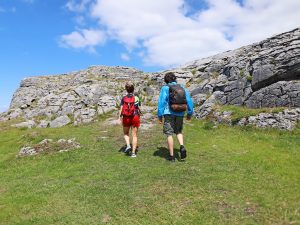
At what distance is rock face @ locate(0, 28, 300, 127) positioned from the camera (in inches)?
1005

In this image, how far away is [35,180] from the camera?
1559 cm

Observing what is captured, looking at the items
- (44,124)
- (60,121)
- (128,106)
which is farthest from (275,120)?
(44,124)

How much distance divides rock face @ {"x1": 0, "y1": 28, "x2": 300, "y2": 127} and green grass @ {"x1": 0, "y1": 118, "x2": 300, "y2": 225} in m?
5.65

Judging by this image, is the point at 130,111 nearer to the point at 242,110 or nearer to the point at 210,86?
the point at 242,110

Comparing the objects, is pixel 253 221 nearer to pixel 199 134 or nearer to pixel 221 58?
pixel 199 134

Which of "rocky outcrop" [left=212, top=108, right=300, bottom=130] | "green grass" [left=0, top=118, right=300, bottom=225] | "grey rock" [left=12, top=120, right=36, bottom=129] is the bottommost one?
"green grass" [left=0, top=118, right=300, bottom=225]

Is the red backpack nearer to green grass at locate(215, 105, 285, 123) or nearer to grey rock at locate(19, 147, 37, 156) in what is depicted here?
grey rock at locate(19, 147, 37, 156)

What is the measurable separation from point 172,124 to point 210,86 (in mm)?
17330

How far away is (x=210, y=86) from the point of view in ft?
108

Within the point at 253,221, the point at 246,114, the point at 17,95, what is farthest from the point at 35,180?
the point at 17,95

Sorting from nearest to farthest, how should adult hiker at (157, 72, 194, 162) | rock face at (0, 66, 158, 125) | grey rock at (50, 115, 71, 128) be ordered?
adult hiker at (157, 72, 194, 162)
grey rock at (50, 115, 71, 128)
rock face at (0, 66, 158, 125)

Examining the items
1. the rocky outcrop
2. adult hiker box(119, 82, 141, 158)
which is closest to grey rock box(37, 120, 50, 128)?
adult hiker box(119, 82, 141, 158)

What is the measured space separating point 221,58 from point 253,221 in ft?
104

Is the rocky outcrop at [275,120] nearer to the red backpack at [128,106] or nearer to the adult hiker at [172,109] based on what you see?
the adult hiker at [172,109]
